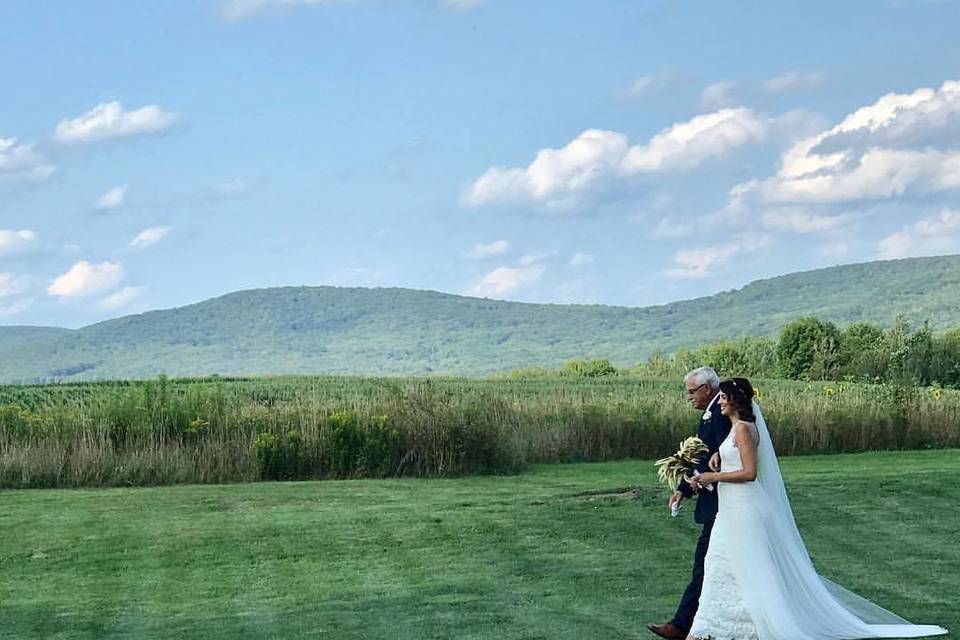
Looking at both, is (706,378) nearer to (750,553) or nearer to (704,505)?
(704,505)

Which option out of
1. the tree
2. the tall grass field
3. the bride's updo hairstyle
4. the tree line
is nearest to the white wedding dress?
the bride's updo hairstyle

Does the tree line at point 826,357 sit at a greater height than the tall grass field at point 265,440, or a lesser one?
greater

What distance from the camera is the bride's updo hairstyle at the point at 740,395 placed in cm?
977

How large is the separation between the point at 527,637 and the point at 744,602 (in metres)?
1.76

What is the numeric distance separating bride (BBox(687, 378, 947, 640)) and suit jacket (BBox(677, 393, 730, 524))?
15 cm

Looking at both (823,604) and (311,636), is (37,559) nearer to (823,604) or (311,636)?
(311,636)

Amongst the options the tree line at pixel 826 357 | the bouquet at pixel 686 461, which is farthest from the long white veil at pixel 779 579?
the tree line at pixel 826 357

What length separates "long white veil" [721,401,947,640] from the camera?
9797 millimetres

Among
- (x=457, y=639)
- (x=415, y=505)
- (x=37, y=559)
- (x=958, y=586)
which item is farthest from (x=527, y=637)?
(x=415, y=505)

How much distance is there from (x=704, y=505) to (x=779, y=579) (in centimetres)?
76

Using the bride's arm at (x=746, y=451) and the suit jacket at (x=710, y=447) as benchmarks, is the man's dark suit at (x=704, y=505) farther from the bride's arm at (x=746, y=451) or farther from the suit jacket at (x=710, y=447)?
the bride's arm at (x=746, y=451)

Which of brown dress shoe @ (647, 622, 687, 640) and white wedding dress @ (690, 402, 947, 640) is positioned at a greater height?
white wedding dress @ (690, 402, 947, 640)

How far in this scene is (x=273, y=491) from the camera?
22.1 m

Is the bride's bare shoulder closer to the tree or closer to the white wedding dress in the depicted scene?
the white wedding dress
